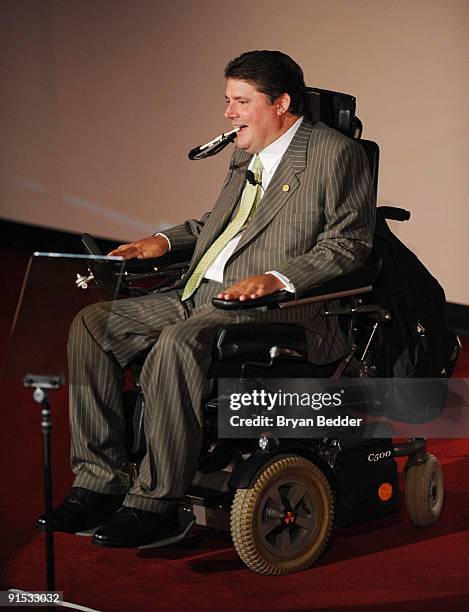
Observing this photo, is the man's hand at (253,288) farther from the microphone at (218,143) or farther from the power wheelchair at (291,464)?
the microphone at (218,143)

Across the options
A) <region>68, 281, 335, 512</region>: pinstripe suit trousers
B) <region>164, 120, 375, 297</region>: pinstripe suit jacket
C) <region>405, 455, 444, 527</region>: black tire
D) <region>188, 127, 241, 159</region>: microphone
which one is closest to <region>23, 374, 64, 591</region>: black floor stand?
<region>68, 281, 335, 512</region>: pinstripe suit trousers

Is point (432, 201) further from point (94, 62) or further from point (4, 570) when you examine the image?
point (4, 570)

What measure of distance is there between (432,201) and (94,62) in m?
2.63

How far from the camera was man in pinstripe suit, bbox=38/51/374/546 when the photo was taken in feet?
9.91

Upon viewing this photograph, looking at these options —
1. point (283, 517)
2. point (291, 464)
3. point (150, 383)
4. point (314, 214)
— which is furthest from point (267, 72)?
point (283, 517)

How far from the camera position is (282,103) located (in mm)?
3336

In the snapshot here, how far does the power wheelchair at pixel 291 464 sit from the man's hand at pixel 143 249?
55mm

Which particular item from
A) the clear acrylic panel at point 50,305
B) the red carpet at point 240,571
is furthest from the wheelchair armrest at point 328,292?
the red carpet at point 240,571

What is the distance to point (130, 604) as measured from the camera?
2928 mm

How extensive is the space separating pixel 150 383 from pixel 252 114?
2.60 ft

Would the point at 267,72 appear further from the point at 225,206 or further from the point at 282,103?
the point at 225,206

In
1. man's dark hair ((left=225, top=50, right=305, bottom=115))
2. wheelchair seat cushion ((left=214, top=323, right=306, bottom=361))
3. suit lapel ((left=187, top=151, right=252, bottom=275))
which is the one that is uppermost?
man's dark hair ((left=225, top=50, right=305, bottom=115))

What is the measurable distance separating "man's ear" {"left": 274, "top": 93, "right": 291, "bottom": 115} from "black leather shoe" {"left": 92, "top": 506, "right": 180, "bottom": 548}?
3.63ft

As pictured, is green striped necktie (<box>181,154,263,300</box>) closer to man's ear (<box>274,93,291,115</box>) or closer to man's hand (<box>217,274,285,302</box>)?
man's ear (<box>274,93,291,115</box>)
